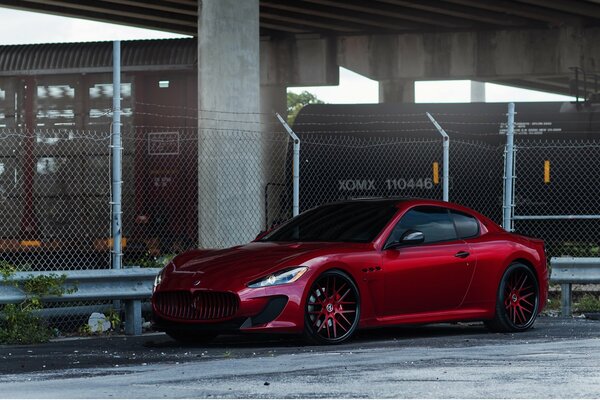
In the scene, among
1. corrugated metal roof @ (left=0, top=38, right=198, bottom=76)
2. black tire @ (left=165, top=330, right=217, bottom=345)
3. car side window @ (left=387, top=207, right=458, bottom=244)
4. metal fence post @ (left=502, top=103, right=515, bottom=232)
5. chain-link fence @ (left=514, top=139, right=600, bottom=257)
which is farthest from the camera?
corrugated metal roof @ (left=0, top=38, right=198, bottom=76)

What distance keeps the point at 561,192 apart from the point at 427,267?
33.6 ft

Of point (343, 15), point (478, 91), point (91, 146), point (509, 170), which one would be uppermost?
point (343, 15)

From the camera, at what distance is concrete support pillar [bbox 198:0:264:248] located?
19.8 metres

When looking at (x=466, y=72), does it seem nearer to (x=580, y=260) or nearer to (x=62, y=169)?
(x=62, y=169)

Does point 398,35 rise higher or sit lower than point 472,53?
higher

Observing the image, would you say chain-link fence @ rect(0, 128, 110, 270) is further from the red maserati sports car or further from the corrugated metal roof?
the red maserati sports car

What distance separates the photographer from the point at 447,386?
7676 mm

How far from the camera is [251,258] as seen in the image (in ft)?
34.8

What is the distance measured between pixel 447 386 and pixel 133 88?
1424 cm

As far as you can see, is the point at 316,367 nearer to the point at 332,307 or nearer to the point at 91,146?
the point at 332,307

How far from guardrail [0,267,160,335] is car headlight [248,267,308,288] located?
2.27 metres

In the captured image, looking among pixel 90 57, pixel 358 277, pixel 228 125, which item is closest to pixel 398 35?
pixel 228 125

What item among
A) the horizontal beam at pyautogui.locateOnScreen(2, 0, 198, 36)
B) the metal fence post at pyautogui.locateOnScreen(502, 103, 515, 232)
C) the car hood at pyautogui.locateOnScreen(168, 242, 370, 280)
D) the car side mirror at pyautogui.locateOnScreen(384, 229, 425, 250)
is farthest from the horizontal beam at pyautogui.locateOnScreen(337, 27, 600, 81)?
the car hood at pyautogui.locateOnScreen(168, 242, 370, 280)

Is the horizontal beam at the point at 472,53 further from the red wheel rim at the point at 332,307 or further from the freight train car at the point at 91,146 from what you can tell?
the red wheel rim at the point at 332,307
